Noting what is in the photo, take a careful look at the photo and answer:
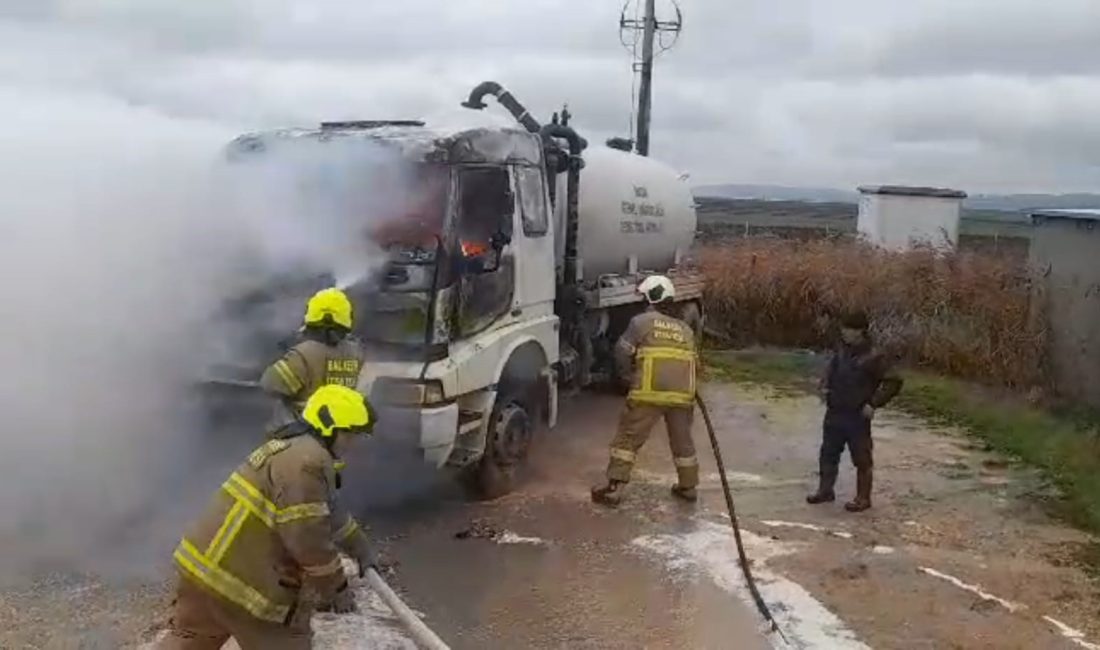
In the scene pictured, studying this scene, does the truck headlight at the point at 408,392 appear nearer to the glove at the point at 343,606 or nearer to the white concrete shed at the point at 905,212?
the glove at the point at 343,606

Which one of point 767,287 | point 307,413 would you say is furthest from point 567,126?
point 767,287

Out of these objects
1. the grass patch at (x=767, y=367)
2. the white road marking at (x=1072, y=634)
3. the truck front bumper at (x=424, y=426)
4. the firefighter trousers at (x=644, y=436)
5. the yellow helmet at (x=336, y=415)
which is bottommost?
the grass patch at (x=767, y=367)

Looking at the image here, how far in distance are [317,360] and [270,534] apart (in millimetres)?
2569

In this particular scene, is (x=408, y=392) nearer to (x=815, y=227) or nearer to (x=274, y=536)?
(x=274, y=536)

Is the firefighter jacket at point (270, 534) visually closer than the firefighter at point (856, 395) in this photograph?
Yes

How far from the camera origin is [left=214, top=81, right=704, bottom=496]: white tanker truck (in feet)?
25.0

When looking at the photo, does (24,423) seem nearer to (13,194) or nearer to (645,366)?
(13,194)

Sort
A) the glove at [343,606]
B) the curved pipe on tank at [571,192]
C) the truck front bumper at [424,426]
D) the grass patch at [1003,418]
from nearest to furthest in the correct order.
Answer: the glove at [343,606]
the truck front bumper at [424,426]
the grass patch at [1003,418]
the curved pipe on tank at [571,192]

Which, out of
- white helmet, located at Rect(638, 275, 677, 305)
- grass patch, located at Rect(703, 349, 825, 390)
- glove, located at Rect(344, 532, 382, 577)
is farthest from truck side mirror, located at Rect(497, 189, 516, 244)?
grass patch, located at Rect(703, 349, 825, 390)

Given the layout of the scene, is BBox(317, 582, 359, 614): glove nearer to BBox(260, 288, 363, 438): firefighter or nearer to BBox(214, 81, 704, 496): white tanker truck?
BBox(260, 288, 363, 438): firefighter

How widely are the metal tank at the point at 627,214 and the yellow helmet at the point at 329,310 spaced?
3706 mm

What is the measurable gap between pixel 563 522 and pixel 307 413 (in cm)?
421

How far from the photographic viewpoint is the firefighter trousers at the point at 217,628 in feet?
14.0

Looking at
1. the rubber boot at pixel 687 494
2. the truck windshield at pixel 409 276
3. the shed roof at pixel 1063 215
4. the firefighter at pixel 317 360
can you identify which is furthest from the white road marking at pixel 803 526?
the shed roof at pixel 1063 215
